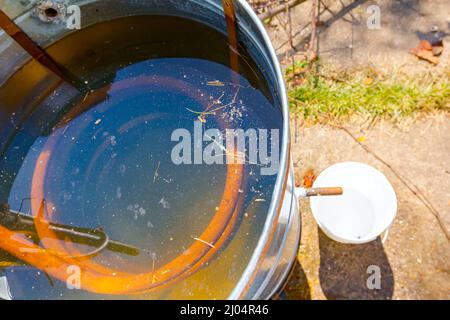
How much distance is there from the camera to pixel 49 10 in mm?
1792

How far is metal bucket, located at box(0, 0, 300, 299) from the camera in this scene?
0.96 m

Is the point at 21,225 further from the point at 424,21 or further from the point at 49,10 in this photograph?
the point at 424,21

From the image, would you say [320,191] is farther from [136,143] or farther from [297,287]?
[136,143]

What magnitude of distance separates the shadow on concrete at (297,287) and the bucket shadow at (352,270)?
0.24ft

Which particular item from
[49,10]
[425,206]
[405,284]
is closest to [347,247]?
[405,284]

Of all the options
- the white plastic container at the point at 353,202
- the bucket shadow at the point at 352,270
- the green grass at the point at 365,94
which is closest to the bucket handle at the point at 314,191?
the white plastic container at the point at 353,202

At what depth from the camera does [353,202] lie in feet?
5.69

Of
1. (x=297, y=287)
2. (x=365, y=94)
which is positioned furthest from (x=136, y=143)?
(x=365, y=94)

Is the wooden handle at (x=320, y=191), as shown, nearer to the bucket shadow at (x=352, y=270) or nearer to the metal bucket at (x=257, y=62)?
the metal bucket at (x=257, y=62)

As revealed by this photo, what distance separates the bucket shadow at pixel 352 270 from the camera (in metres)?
1.74

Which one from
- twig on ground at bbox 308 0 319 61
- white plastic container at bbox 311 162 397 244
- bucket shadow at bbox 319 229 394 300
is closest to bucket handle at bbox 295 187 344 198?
white plastic container at bbox 311 162 397 244

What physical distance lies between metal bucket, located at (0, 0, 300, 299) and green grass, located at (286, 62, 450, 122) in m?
0.44

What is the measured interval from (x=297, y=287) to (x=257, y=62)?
0.96m
